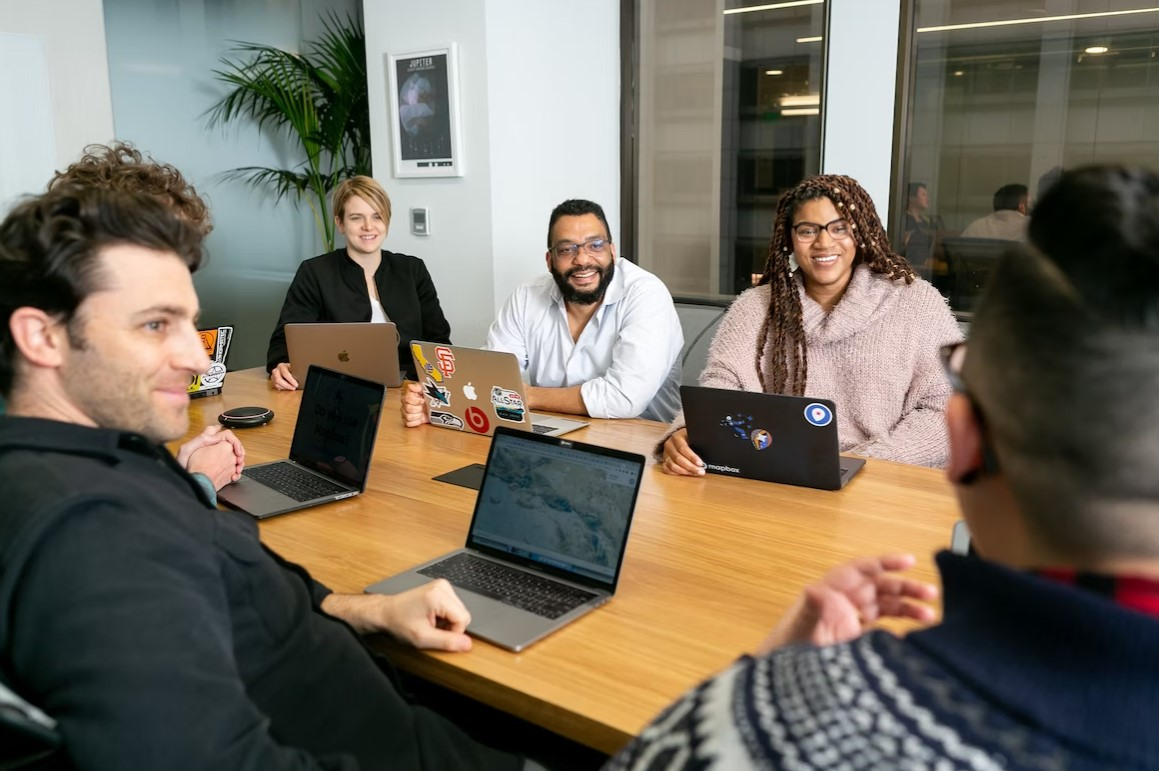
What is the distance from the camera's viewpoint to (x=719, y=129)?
457 centimetres

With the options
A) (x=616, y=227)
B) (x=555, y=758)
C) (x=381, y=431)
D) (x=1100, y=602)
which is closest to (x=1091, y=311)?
(x=1100, y=602)

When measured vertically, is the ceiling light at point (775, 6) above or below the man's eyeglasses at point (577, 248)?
above

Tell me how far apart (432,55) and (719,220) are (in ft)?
5.20

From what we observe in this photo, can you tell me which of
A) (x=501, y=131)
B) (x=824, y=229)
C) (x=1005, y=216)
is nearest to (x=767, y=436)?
(x=824, y=229)

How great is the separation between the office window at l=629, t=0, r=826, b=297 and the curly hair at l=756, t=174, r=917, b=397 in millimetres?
1610

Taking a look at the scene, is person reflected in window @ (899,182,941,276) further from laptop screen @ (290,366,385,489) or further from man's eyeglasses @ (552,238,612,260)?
laptop screen @ (290,366,385,489)

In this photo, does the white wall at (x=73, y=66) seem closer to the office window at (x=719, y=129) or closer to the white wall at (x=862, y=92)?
the office window at (x=719, y=129)

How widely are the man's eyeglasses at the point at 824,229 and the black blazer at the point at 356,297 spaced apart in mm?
1655

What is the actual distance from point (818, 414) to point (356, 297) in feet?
7.64

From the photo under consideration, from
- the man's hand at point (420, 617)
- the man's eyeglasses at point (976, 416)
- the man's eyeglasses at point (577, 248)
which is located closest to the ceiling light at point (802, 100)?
the man's eyeglasses at point (577, 248)

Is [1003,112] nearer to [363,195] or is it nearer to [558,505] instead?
[363,195]

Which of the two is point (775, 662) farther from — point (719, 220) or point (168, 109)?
point (168, 109)

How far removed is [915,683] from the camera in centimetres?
59

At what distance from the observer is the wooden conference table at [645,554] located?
48.9 inches
